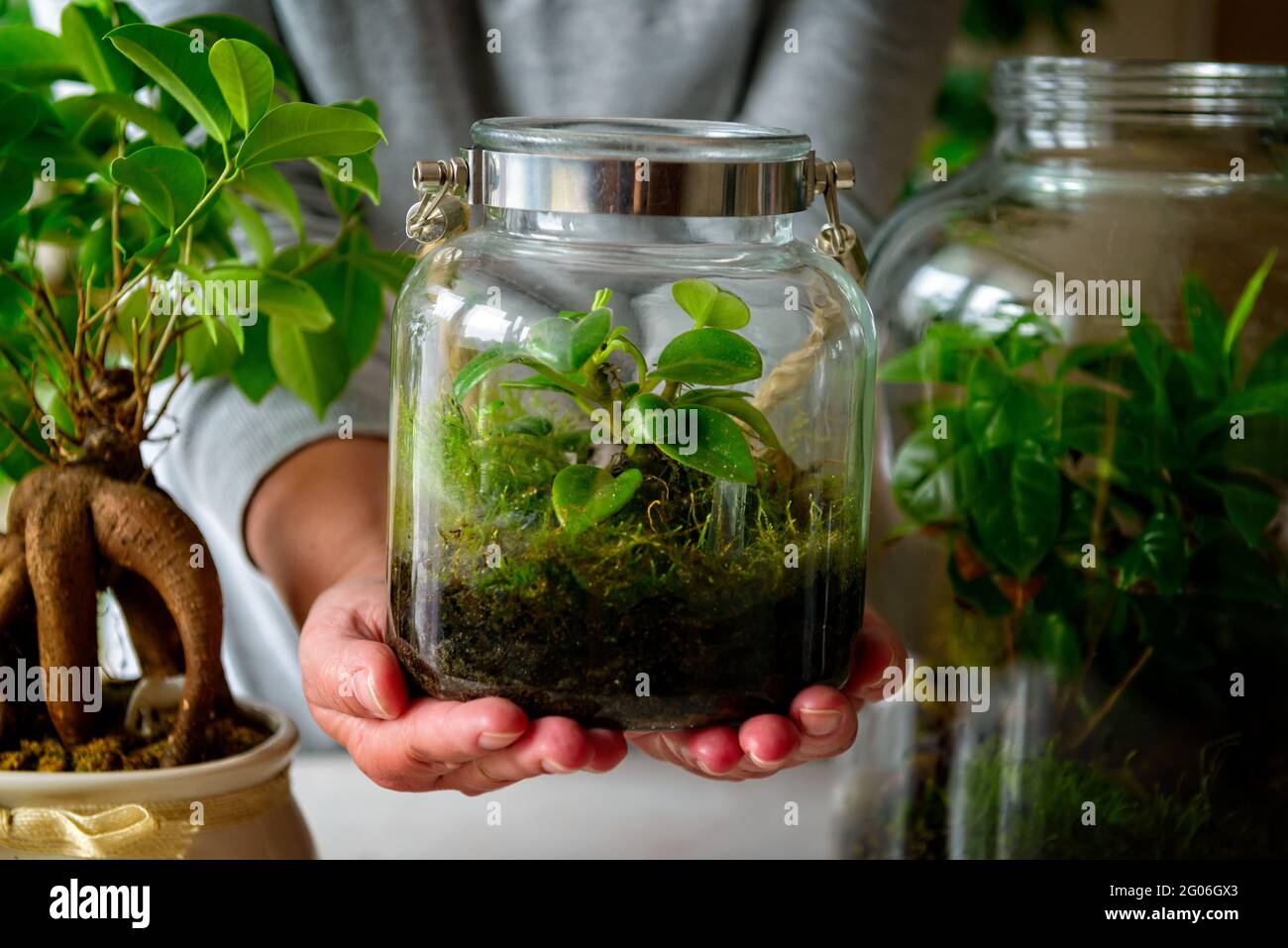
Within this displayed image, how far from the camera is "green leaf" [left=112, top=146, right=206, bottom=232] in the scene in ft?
1.69

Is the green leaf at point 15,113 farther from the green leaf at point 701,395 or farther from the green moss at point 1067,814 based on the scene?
the green moss at point 1067,814

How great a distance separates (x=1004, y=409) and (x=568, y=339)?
0.35 metres

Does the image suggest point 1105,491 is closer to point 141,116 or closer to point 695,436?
point 695,436

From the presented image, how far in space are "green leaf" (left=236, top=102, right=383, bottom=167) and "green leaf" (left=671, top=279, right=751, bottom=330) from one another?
0.15 metres

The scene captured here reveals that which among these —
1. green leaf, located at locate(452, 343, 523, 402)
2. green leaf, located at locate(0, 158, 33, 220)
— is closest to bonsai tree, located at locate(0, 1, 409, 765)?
green leaf, located at locate(0, 158, 33, 220)

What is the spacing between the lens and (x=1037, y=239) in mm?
820

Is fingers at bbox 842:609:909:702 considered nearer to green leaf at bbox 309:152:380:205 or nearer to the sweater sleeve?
green leaf at bbox 309:152:380:205

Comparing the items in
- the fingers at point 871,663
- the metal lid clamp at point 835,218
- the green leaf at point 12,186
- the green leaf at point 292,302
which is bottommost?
the fingers at point 871,663

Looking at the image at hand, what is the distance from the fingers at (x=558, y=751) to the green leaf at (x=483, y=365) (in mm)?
143

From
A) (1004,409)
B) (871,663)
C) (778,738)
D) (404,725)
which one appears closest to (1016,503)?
(1004,409)

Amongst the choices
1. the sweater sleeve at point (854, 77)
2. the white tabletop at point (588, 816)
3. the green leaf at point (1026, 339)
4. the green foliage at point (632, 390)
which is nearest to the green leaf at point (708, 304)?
the green foliage at point (632, 390)

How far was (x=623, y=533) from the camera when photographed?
0.51 metres

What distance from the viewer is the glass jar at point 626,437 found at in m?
0.50
